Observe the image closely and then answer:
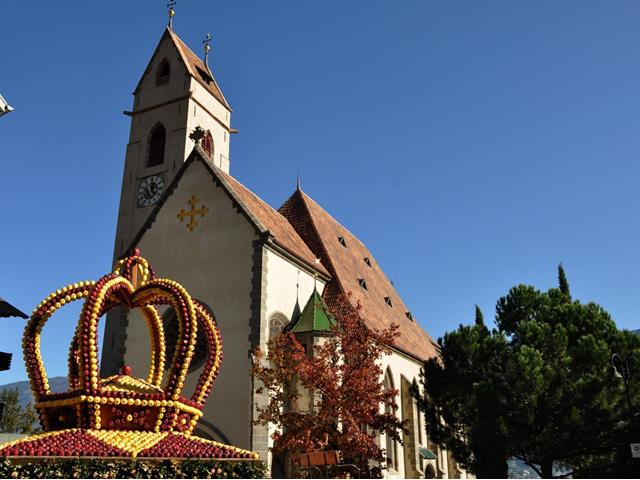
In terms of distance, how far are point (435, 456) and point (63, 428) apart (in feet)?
67.7

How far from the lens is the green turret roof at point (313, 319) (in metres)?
21.2

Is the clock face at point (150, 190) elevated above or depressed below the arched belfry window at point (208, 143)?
below

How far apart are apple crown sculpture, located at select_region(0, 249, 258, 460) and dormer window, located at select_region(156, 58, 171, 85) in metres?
27.9

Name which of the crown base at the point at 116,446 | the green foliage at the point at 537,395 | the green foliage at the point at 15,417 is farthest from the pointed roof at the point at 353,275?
the green foliage at the point at 15,417

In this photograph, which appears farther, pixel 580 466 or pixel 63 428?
pixel 580 466

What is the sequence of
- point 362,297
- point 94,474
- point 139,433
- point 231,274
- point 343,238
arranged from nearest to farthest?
point 94,474
point 139,433
point 231,274
point 362,297
point 343,238

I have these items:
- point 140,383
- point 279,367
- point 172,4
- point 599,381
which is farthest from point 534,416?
point 172,4

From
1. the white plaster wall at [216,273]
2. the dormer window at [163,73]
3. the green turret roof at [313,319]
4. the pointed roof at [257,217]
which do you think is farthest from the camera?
the dormer window at [163,73]

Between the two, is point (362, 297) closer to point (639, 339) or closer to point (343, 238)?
point (343, 238)

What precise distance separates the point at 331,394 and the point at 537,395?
21.4ft

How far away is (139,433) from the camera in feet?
35.0

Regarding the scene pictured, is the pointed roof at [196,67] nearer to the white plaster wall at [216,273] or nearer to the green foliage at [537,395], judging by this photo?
the white plaster wall at [216,273]

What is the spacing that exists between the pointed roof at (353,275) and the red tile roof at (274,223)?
2.26 feet

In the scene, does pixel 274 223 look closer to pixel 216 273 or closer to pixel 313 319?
pixel 216 273
